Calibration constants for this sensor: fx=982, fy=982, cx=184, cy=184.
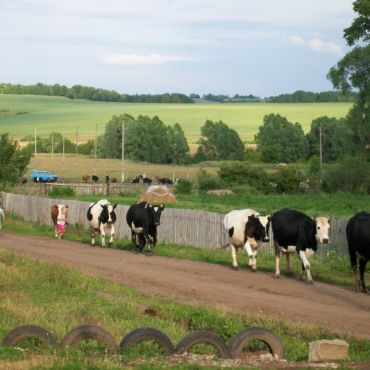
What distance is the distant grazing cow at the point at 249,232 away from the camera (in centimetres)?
2706

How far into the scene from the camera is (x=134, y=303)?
20.1 meters

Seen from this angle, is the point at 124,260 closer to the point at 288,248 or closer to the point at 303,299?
the point at 288,248

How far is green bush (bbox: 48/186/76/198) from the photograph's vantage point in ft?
217

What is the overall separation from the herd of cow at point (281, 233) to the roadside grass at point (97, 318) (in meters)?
4.82

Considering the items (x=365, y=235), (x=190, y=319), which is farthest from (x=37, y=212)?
(x=190, y=319)

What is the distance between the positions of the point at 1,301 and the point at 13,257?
8136mm

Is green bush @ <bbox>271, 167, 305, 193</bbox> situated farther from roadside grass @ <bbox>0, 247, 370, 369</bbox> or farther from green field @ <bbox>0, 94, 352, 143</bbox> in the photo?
green field @ <bbox>0, 94, 352, 143</bbox>

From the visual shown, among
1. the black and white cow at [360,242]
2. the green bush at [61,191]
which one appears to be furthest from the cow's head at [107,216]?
the green bush at [61,191]

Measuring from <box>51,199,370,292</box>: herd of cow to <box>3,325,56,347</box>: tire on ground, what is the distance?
37.3 feet

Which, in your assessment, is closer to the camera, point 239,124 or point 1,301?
point 1,301

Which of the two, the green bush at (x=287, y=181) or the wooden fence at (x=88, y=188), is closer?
the wooden fence at (x=88, y=188)

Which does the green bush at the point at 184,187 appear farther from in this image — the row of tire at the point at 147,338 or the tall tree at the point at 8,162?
the row of tire at the point at 147,338

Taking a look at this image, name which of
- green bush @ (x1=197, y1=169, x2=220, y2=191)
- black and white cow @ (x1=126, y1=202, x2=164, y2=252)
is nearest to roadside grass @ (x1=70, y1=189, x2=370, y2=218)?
black and white cow @ (x1=126, y1=202, x2=164, y2=252)

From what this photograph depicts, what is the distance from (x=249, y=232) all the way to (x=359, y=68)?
32.6 m
